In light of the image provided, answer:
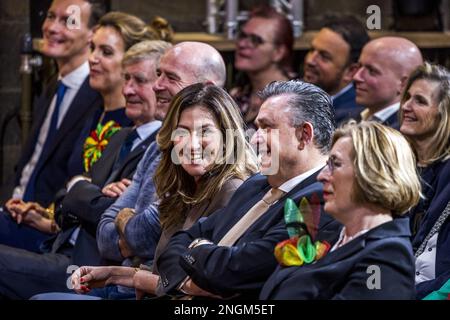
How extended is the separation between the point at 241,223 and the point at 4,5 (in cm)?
415

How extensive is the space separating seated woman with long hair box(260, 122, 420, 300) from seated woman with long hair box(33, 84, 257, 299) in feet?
2.23

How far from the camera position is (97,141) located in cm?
547

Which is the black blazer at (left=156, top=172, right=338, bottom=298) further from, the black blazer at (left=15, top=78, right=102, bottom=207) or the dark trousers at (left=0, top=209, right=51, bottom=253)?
the black blazer at (left=15, top=78, right=102, bottom=207)

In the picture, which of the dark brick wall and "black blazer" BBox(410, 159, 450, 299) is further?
the dark brick wall

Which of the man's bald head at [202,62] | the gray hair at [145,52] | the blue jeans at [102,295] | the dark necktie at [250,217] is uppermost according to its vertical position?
the man's bald head at [202,62]

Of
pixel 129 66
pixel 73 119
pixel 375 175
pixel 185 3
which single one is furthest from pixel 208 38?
pixel 375 175

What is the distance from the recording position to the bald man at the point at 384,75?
574 centimetres

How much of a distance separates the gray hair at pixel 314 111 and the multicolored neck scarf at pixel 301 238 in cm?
26

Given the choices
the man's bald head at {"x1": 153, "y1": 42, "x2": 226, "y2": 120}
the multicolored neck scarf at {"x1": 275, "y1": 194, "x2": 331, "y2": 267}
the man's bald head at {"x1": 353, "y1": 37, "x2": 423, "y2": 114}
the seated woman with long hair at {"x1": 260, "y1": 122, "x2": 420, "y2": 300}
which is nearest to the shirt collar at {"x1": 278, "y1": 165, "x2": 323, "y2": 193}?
the multicolored neck scarf at {"x1": 275, "y1": 194, "x2": 331, "y2": 267}

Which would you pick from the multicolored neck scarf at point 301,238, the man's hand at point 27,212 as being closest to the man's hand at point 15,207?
the man's hand at point 27,212

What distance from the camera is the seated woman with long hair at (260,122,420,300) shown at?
3.26 meters

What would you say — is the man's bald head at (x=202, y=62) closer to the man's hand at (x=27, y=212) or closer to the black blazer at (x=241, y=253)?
the black blazer at (x=241, y=253)

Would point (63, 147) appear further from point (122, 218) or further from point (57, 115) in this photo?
point (122, 218)

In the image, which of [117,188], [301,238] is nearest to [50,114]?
[117,188]
